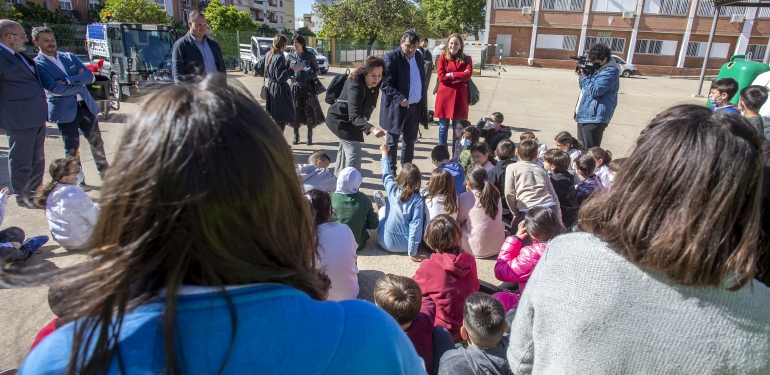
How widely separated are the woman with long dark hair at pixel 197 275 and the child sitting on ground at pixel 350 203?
272 cm

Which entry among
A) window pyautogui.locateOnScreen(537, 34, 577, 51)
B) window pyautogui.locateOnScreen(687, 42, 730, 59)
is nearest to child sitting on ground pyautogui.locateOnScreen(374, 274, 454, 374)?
window pyautogui.locateOnScreen(537, 34, 577, 51)

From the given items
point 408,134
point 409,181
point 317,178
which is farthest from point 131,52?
point 409,181

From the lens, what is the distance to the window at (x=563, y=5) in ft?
117

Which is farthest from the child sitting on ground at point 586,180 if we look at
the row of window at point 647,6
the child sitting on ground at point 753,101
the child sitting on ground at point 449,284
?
the row of window at point 647,6

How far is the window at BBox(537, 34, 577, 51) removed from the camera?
36312mm

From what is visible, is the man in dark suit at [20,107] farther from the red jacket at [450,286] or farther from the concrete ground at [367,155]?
the red jacket at [450,286]

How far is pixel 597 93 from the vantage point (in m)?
5.13

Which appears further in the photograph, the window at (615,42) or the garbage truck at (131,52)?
the window at (615,42)

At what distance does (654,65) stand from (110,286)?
141 feet

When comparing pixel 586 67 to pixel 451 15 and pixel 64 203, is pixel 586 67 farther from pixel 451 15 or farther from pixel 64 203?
pixel 451 15

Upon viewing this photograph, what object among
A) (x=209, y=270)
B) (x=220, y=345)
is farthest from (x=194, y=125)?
(x=220, y=345)

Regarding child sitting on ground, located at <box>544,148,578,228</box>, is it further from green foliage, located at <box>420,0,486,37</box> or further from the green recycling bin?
green foliage, located at <box>420,0,486,37</box>

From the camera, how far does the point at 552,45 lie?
36656 millimetres

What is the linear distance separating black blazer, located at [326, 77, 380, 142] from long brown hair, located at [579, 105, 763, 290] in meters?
3.55
